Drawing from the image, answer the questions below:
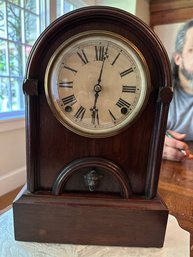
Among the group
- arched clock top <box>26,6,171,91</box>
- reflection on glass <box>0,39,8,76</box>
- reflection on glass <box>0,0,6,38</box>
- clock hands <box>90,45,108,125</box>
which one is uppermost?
reflection on glass <box>0,0,6,38</box>

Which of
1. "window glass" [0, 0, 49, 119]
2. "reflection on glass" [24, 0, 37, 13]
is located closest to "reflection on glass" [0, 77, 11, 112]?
"window glass" [0, 0, 49, 119]

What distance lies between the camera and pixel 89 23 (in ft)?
1.47

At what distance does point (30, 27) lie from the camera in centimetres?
167

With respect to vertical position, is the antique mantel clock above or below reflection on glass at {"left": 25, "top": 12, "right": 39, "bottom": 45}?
below

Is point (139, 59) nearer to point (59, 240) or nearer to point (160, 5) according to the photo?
point (59, 240)

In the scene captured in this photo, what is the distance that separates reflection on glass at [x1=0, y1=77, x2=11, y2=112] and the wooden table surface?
124 centimetres

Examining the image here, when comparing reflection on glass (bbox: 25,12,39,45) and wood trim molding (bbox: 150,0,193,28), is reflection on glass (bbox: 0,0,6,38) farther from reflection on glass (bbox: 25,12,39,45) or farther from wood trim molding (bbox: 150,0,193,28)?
wood trim molding (bbox: 150,0,193,28)

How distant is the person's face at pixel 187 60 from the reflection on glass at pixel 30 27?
4.22 ft

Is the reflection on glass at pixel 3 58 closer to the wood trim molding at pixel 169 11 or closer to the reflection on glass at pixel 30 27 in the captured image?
the reflection on glass at pixel 30 27

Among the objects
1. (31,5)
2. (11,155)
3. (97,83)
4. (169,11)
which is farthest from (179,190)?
(169,11)

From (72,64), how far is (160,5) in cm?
225

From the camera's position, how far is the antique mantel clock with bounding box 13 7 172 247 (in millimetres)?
450

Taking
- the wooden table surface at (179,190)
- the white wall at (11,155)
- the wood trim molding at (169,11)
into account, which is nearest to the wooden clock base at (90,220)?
the wooden table surface at (179,190)

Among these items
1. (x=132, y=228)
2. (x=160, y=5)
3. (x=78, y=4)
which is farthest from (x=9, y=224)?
(x=160, y=5)
